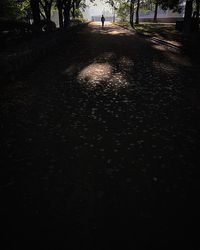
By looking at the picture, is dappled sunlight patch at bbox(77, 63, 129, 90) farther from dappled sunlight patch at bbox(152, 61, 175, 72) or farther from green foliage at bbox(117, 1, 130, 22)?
green foliage at bbox(117, 1, 130, 22)

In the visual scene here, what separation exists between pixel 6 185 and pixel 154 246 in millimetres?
2733

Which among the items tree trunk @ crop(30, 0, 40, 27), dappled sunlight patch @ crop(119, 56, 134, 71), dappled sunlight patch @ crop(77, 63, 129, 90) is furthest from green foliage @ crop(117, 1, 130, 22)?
dappled sunlight patch @ crop(77, 63, 129, 90)

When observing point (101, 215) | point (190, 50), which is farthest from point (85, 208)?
point (190, 50)

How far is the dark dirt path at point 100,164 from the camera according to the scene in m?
3.44

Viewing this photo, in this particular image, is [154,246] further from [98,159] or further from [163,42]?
[163,42]

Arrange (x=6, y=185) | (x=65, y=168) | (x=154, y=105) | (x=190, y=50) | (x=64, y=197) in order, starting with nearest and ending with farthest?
(x=64, y=197) < (x=6, y=185) < (x=65, y=168) < (x=154, y=105) < (x=190, y=50)

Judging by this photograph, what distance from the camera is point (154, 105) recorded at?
25.5ft

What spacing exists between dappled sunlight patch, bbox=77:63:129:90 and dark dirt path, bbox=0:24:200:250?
0.16 m

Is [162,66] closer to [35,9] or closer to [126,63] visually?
[126,63]

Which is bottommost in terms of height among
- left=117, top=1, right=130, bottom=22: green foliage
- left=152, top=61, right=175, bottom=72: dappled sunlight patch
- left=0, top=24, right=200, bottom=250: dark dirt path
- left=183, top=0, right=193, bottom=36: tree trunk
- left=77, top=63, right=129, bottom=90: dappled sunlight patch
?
left=0, top=24, right=200, bottom=250: dark dirt path

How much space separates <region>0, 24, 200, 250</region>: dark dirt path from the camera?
3436mm

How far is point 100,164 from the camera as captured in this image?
4.88 metres

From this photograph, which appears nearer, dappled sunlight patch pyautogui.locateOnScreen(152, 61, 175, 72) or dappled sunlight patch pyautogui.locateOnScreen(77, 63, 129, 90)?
dappled sunlight patch pyautogui.locateOnScreen(77, 63, 129, 90)

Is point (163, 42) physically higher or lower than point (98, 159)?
higher
